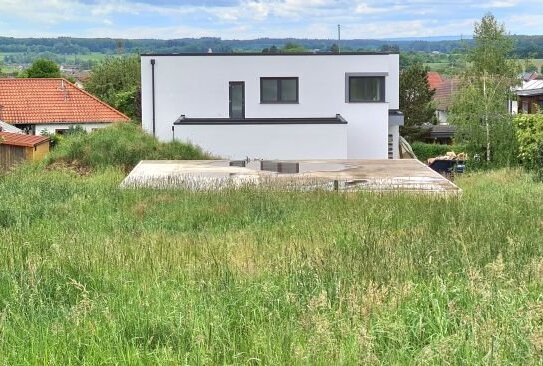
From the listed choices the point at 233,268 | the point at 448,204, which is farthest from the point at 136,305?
the point at 448,204

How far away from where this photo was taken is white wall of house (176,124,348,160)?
80.7ft

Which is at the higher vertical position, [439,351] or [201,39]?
[201,39]

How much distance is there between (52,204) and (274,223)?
407 centimetres

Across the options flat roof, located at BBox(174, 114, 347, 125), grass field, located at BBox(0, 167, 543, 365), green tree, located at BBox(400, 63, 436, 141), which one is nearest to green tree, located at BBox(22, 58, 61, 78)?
green tree, located at BBox(400, 63, 436, 141)

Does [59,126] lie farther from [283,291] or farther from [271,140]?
[283,291]

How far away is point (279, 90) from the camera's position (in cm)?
2670

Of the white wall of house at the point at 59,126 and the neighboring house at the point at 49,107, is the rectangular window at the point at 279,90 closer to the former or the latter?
the neighboring house at the point at 49,107

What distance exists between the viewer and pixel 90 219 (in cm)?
1000

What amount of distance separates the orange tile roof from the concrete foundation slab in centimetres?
2077

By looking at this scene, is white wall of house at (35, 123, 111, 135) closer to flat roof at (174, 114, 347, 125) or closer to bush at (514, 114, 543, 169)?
flat roof at (174, 114, 347, 125)

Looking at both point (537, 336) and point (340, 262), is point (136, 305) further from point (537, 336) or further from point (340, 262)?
point (537, 336)

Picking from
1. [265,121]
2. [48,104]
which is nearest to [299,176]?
[265,121]

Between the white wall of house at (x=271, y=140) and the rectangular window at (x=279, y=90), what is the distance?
7.31 feet

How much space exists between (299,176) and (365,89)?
1143 cm
